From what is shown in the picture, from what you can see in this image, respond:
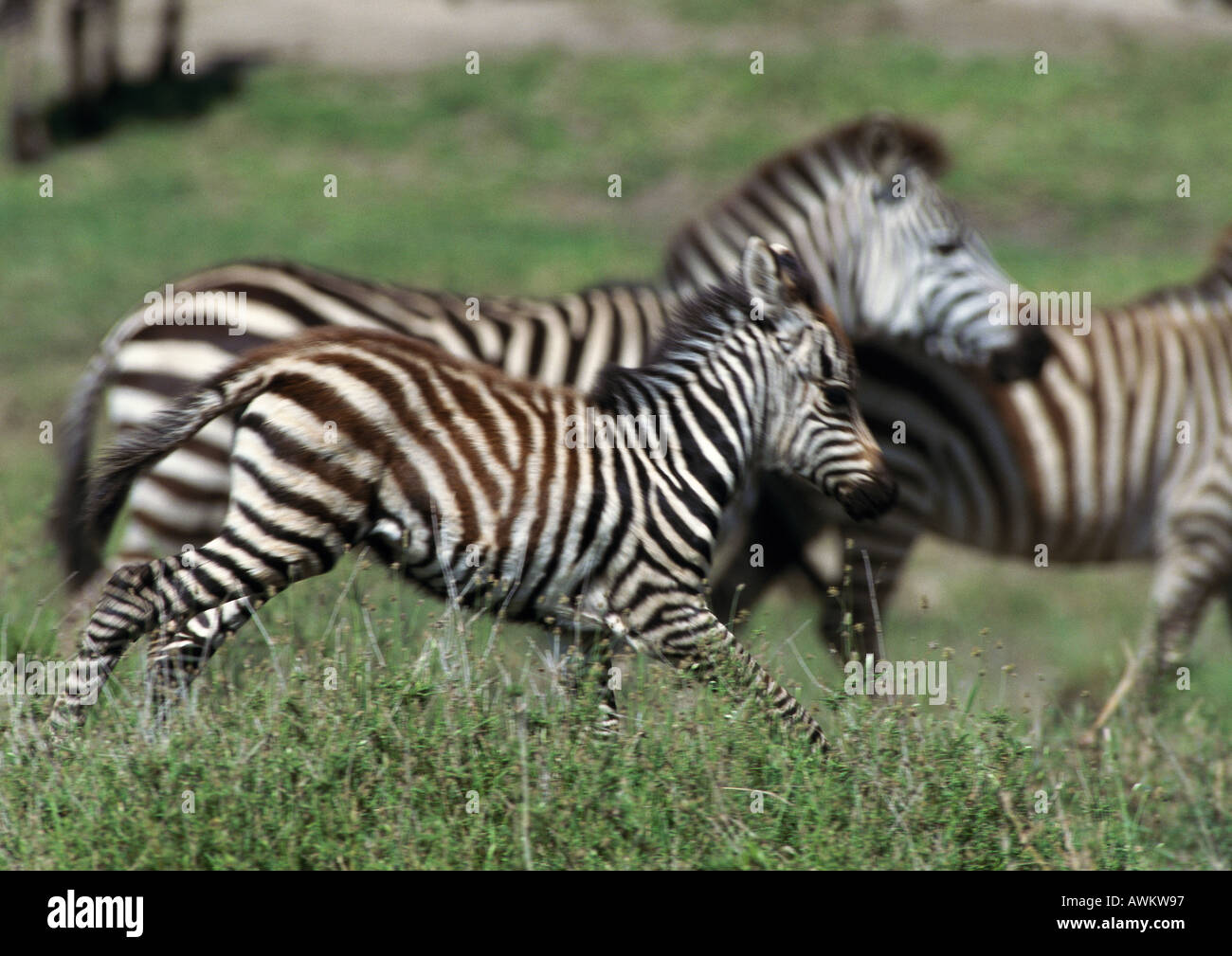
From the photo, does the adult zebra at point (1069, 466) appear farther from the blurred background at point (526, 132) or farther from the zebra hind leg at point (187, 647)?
the blurred background at point (526, 132)

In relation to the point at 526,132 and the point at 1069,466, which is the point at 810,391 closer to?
the point at 1069,466

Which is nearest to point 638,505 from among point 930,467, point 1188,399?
point 930,467

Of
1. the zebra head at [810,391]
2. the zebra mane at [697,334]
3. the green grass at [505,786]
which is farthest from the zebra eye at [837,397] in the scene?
the green grass at [505,786]

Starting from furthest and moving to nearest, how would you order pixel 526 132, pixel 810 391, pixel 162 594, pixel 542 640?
pixel 526 132 → pixel 542 640 → pixel 810 391 → pixel 162 594

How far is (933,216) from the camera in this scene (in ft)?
20.7

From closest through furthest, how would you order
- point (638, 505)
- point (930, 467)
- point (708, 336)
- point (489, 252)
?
point (638, 505), point (708, 336), point (930, 467), point (489, 252)

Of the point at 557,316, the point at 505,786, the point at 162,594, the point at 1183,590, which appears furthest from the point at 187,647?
the point at 1183,590

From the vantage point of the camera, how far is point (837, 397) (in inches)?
174

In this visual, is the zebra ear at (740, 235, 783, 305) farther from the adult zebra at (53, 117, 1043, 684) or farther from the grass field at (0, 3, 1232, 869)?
the adult zebra at (53, 117, 1043, 684)

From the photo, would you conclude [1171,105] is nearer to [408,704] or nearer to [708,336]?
[708,336]

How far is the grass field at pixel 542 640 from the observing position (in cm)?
362

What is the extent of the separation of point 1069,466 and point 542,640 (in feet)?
9.47

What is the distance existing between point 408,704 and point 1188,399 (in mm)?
4397

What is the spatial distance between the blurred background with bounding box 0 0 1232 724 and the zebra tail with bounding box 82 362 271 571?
7809 mm
